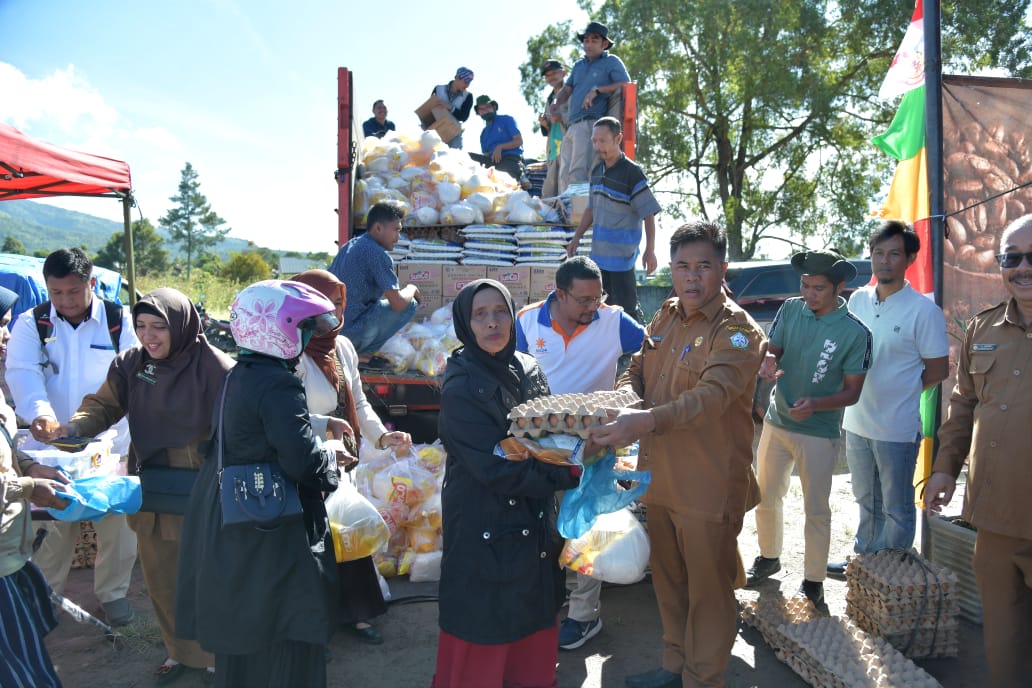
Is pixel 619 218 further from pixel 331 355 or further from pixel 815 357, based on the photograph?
pixel 331 355

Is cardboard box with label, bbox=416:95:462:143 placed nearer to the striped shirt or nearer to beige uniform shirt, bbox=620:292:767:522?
the striped shirt

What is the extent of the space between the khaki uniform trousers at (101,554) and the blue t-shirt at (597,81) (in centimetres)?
522

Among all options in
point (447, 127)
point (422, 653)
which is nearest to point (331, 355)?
point (422, 653)

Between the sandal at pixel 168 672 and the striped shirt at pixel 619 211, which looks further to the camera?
the striped shirt at pixel 619 211

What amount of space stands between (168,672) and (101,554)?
3.08 feet

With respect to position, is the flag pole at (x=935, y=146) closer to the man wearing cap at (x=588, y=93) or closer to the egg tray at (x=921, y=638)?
the egg tray at (x=921, y=638)

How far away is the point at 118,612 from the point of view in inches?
152

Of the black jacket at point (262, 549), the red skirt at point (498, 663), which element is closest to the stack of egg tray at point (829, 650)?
the red skirt at point (498, 663)

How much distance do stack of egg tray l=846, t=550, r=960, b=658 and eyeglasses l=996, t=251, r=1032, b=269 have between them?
168 centimetres

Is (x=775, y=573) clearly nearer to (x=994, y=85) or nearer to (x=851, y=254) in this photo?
(x=994, y=85)

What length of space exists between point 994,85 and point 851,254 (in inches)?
679

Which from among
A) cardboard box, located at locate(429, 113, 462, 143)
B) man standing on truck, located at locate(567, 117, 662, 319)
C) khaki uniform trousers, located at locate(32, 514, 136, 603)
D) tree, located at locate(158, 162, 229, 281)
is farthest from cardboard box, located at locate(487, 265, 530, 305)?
tree, located at locate(158, 162, 229, 281)

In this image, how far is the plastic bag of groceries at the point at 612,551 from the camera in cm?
303

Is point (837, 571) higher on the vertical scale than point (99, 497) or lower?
lower
